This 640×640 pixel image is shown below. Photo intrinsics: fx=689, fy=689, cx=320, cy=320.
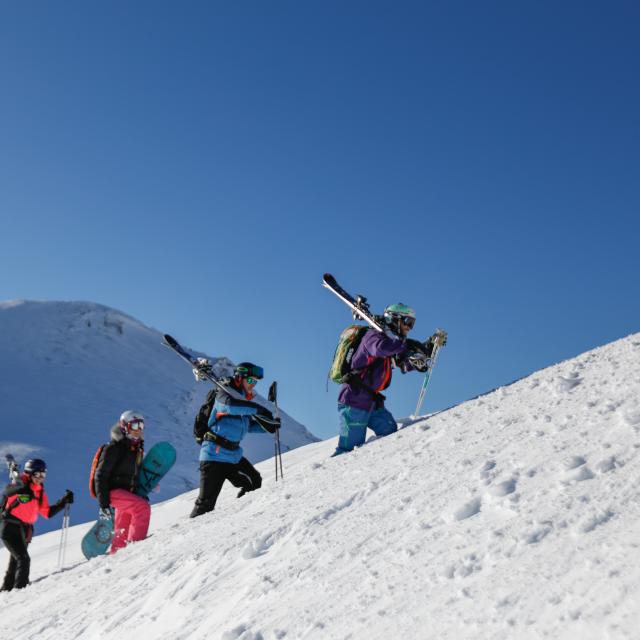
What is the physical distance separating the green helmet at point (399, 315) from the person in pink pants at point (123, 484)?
123 inches

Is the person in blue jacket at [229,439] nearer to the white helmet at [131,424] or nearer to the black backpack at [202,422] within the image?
the black backpack at [202,422]

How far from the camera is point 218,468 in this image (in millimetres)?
7973

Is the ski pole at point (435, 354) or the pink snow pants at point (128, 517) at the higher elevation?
the ski pole at point (435, 354)

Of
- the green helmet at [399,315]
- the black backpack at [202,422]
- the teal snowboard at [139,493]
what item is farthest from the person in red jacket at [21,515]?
the green helmet at [399,315]

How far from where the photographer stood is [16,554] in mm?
8531

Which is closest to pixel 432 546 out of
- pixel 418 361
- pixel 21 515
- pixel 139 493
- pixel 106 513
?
pixel 418 361

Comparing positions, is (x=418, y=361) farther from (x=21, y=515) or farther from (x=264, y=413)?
(x=21, y=515)

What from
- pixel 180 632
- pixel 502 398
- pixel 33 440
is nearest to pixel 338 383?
pixel 502 398

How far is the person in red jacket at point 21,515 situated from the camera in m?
8.49

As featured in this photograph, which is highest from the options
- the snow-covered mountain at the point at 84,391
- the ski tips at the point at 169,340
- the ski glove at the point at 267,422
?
the snow-covered mountain at the point at 84,391

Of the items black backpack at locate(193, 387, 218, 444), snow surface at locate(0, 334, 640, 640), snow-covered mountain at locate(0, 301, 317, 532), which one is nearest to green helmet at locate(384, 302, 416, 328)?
snow surface at locate(0, 334, 640, 640)

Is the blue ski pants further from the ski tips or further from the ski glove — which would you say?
the ski tips

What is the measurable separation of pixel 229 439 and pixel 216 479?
0.47m

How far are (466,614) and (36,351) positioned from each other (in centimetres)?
5163
